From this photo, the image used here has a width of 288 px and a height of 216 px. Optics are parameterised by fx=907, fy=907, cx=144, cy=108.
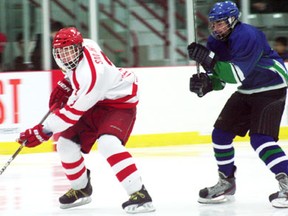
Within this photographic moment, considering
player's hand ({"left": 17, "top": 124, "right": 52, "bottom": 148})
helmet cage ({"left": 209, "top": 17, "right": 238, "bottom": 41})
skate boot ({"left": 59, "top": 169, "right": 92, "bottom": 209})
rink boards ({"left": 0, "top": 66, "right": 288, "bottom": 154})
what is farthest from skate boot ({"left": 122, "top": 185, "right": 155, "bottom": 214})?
rink boards ({"left": 0, "top": 66, "right": 288, "bottom": 154})

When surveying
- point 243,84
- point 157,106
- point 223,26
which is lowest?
point 157,106

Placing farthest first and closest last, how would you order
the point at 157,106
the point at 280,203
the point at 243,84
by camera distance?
the point at 157,106
the point at 243,84
the point at 280,203

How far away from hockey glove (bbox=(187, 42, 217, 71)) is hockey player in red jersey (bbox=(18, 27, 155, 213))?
34cm

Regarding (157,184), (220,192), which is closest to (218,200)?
(220,192)

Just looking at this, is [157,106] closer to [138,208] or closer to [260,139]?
[260,139]

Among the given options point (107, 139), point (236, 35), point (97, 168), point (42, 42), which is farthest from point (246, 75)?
point (42, 42)

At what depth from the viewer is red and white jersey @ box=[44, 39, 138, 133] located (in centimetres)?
426

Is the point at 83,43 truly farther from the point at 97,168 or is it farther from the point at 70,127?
the point at 97,168

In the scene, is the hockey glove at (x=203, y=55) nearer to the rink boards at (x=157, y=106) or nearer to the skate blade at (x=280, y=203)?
the skate blade at (x=280, y=203)

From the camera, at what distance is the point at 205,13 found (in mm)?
8703

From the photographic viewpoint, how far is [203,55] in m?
4.38

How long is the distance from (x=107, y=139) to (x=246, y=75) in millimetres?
739

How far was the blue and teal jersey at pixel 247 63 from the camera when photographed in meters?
4.34

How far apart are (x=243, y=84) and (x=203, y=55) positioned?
13.2 inches
